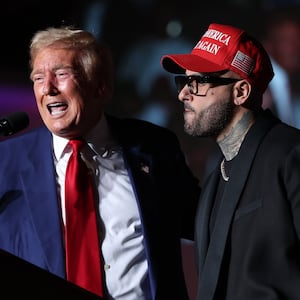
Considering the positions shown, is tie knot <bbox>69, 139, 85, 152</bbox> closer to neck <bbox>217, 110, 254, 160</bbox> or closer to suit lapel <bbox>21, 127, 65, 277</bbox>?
suit lapel <bbox>21, 127, 65, 277</bbox>

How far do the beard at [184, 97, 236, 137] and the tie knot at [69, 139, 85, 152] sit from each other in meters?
0.32

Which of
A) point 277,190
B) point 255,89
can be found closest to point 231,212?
point 277,190

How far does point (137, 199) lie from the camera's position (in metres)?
1.96

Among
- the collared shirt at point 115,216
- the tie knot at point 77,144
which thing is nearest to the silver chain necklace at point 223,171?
the collared shirt at point 115,216

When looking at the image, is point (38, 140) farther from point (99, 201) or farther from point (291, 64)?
point (291, 64)

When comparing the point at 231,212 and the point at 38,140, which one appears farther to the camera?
the point at 38,140

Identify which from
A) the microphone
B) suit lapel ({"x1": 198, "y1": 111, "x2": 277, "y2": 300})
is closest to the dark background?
suit lapel ({"x1": 198, "y1": 111, "x2": 277, "y2": 300})

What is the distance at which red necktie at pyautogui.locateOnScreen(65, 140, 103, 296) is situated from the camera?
1889 mm

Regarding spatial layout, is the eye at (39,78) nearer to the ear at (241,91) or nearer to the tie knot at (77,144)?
the tie knot at (77,144)

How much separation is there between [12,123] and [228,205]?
464 millimetres

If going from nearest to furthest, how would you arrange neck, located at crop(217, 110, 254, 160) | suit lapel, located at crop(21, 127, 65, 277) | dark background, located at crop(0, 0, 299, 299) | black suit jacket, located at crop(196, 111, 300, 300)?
black suit jacket, located at crop(196, 111, 300, 300)
neck, located at crop(217, 110, 254, 160)
suit lapel, located at crop(21, 127, 65, 277)
dark background, located at crop(0, 0, 299, 299)

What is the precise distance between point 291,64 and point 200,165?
42cm

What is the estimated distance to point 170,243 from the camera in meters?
2.00

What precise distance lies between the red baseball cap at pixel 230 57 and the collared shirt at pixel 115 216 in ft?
1.01
